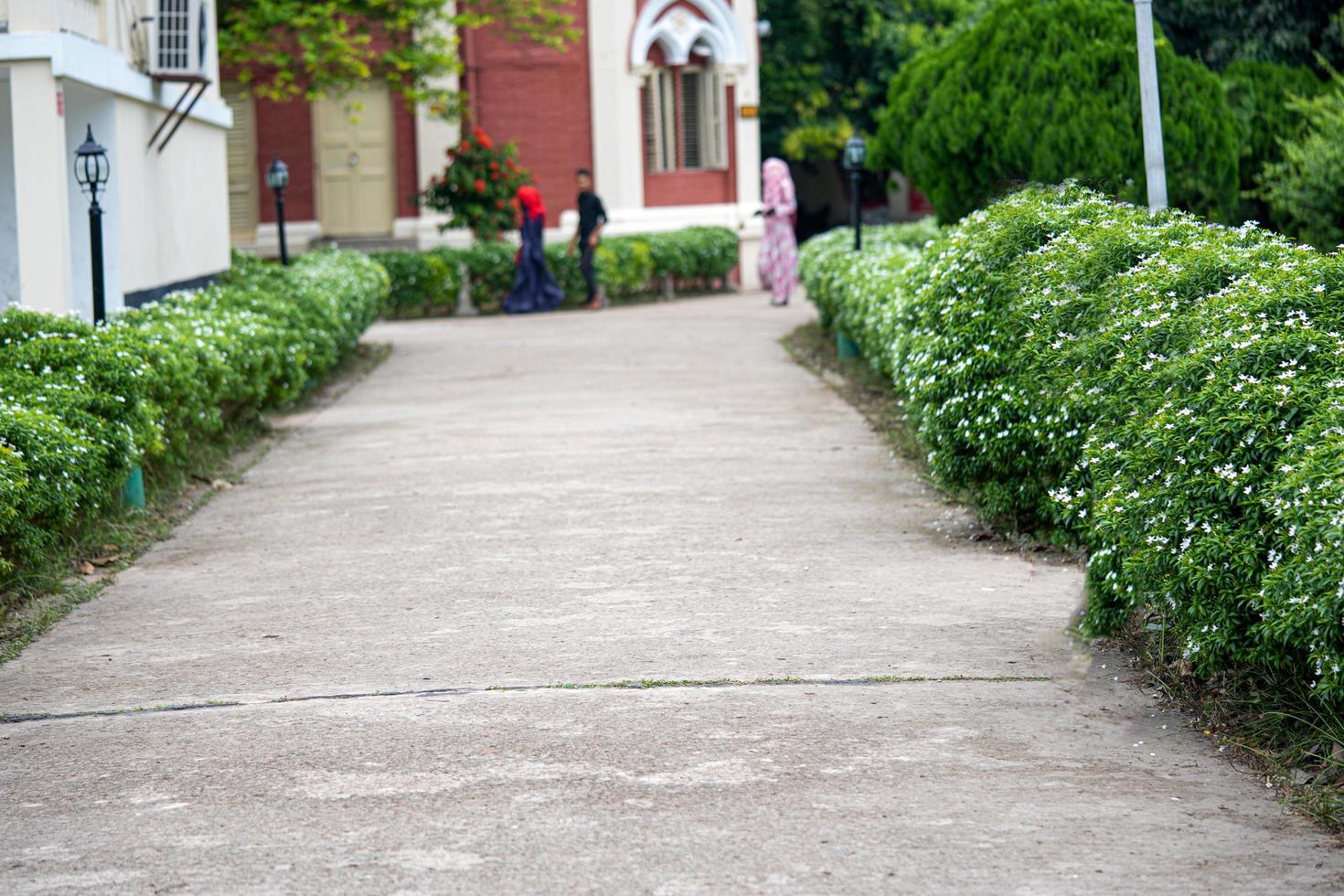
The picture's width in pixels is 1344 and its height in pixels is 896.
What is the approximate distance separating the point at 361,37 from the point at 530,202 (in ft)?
10.4

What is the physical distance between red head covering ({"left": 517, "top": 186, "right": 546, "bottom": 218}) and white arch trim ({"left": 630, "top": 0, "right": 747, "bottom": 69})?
4516 mm

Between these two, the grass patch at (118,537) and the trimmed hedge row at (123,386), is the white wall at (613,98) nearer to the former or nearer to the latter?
the trimmed hedge row at (123,386)

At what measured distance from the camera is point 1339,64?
18734 mm

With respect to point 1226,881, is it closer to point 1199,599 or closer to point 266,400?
point 1199,599


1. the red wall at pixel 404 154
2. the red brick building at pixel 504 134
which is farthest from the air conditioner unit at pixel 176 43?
the red wall at pixel 404 154

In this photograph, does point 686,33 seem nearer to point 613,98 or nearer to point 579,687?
point 613,98

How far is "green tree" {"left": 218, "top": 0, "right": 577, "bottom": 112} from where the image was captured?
23016 mm

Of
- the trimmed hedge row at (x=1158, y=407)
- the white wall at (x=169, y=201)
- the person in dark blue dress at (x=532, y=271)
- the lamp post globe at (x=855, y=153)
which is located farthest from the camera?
the person in dark blue dress at (x=532, y=271)

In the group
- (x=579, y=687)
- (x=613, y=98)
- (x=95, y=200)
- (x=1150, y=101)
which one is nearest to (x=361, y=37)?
(x=613, y=98)

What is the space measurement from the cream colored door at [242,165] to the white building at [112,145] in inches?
401

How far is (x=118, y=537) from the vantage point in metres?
8.67

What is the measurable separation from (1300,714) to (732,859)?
5.63 feet

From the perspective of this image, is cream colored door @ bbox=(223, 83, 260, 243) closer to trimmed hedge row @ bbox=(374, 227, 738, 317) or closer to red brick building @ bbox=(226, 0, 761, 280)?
red brick building @ bbox=(226, 0, 761, 280)

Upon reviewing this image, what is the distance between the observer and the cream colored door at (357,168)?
27.9 meters
